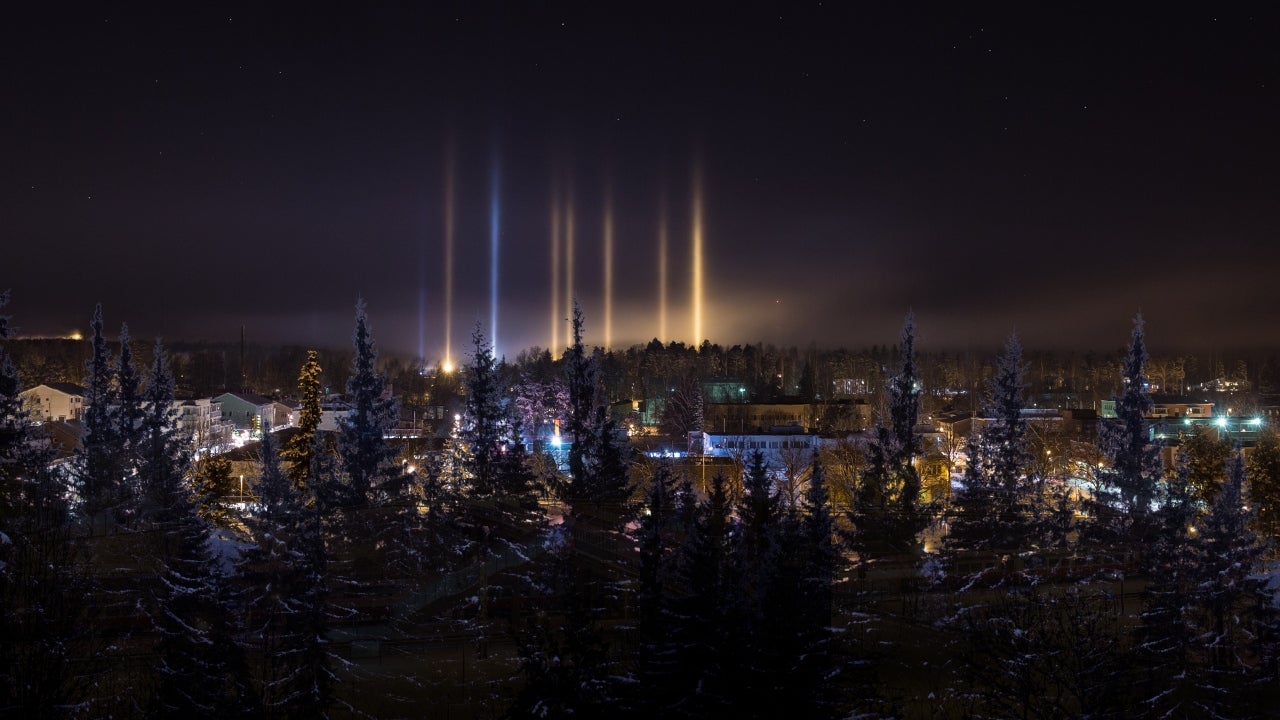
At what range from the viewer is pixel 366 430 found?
20562 millimetres

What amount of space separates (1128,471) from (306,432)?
23641 millimetres

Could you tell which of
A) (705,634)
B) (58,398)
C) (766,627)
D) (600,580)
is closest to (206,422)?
(58,398)

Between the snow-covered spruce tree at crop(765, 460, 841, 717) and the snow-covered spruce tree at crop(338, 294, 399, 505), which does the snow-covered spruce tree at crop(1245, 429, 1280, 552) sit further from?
the snow-covered spruce tree at crop(338, 294, 399, 505)

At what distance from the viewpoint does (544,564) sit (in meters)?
17.8

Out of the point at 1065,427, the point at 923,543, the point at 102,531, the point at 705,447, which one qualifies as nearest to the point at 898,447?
the point at 923,543

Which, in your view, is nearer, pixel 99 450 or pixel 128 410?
pixel 99 450

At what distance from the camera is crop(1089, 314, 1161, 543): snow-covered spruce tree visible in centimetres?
1858

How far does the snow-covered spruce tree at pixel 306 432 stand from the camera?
24.0 meters

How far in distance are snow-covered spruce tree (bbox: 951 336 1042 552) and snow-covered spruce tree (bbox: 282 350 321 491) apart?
17.7 m

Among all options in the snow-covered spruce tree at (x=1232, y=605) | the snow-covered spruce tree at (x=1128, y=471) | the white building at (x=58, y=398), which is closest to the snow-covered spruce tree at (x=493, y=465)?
the snow-covered spruce tree at (x=1232, y=605)

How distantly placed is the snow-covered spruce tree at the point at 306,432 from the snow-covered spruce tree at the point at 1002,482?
1768 cm

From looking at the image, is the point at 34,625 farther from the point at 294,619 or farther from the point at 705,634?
the point at 705,634

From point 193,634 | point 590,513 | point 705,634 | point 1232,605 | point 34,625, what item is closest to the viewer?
point 34,625

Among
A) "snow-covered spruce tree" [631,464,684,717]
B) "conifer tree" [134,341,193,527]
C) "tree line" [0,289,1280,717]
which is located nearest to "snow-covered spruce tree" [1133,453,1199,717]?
"tree line" [0,289,1280,717]
